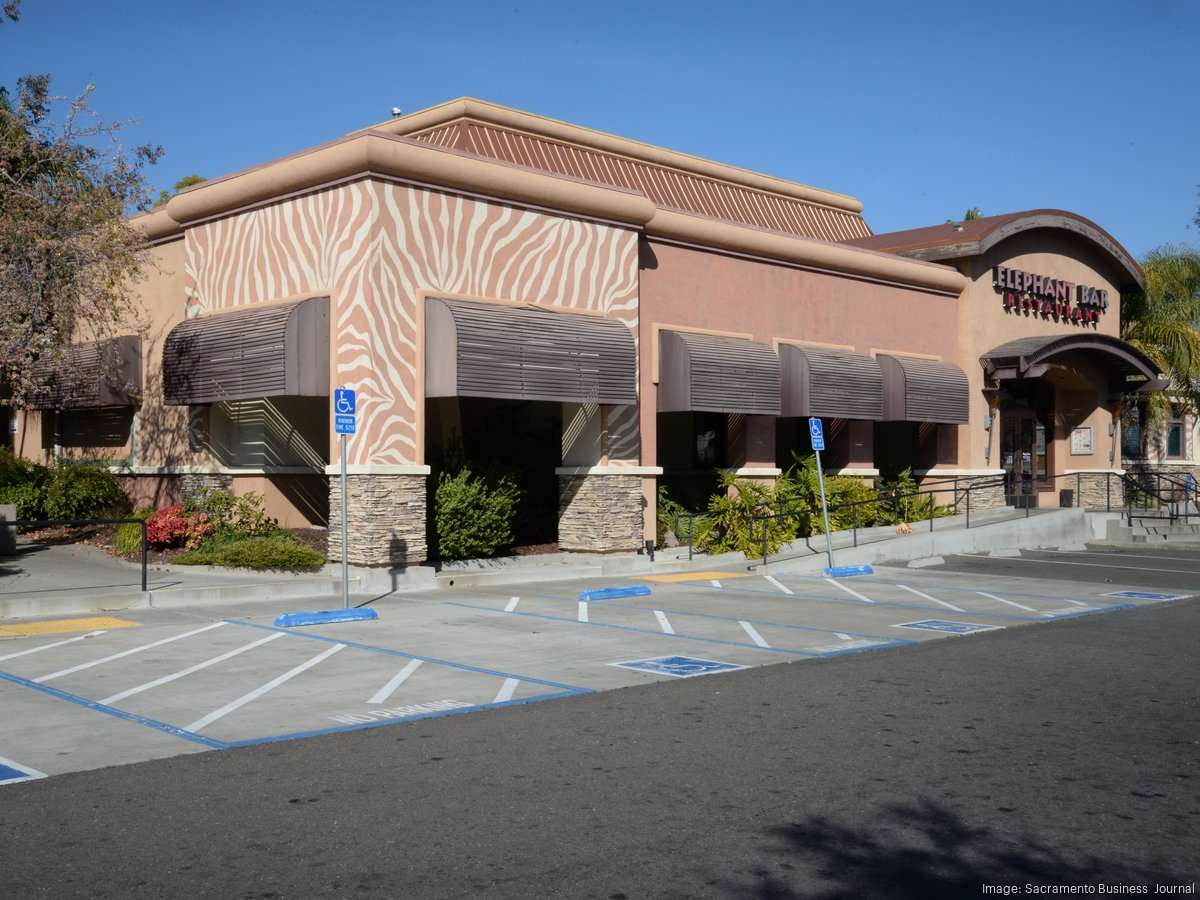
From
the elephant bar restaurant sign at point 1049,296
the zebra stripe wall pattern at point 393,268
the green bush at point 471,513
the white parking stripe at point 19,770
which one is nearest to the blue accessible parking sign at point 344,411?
the zebra stripe wall pattern at point 393,268

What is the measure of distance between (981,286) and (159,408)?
21.0 m

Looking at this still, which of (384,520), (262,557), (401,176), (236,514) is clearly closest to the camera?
(262,557)

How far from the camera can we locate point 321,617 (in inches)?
613

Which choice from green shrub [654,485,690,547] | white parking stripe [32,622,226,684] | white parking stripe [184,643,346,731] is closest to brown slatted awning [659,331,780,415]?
green shrub [654,485,690,547]

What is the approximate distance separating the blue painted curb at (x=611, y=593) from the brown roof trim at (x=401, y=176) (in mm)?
7439

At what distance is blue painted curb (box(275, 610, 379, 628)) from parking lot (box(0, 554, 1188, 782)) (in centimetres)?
16

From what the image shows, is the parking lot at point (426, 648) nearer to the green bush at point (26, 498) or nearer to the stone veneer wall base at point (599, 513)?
the stone veneer wall base at point (599, 513)

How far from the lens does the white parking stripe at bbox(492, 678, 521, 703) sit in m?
10.7

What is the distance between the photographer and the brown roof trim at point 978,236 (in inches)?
1259

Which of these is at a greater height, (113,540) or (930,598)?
(113,540)

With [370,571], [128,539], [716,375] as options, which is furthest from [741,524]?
[128,539]

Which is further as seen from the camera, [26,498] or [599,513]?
[26,498]

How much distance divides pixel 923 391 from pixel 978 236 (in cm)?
450

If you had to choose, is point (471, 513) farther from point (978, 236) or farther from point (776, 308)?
point (978, 236)
